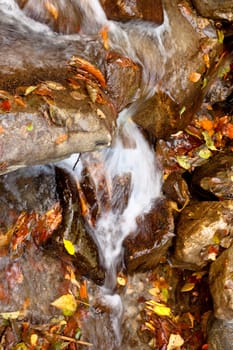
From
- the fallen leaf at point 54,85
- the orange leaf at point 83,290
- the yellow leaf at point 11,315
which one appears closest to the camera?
the fallen leaf at point 54,85

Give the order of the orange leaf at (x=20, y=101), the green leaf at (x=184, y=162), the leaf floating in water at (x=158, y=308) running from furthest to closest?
the green leaf at (x=184, y=162), the leaf floating in water at (x=158, y=308), the orange leaf at (x=20, y=101)

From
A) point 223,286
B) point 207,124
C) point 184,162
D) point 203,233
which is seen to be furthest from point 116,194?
point 207,124

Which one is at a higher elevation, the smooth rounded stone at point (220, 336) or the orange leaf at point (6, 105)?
the orange leaf at point (6, 105)

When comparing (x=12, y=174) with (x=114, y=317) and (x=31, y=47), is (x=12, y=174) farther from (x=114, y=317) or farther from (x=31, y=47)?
(x=114, y=317)

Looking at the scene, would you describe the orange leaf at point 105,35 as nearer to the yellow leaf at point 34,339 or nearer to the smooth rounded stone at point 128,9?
the smooth rounded stone at point 128,9

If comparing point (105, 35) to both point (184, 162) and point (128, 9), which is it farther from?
point (184, 162)

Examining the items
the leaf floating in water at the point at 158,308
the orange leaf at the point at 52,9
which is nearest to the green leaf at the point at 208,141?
the leaf floating in water at the point at 158,308

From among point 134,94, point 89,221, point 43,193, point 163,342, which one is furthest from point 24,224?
point 163,342
